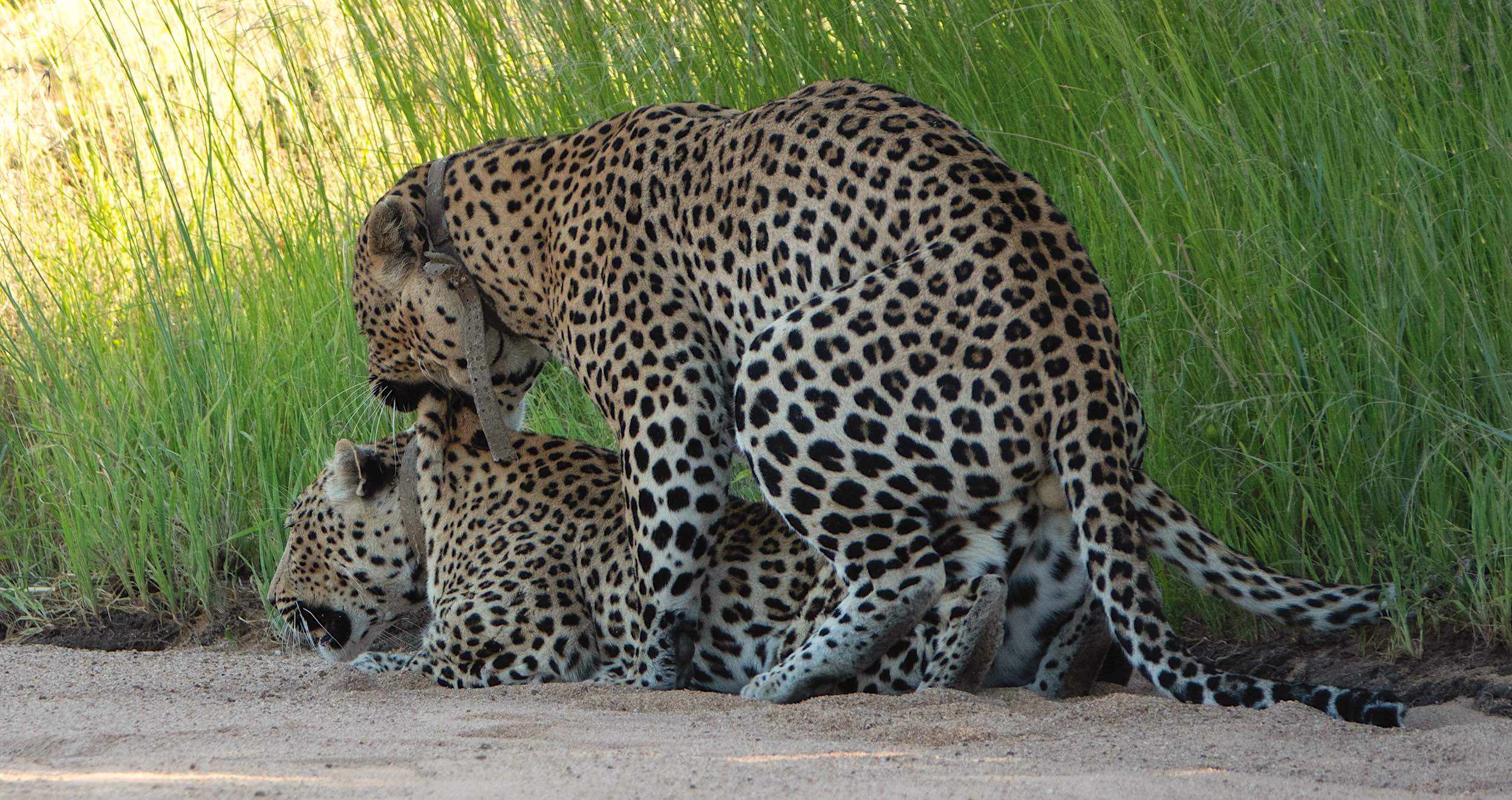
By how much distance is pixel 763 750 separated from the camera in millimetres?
3217

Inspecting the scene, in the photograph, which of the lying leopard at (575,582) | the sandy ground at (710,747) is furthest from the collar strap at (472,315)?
the sandy ground at (710,747)

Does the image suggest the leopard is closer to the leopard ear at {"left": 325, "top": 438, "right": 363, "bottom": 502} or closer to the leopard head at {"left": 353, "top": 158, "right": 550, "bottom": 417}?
the leopard head at {"left": 353, "top": 158, "right": 550, "bottom": 417}

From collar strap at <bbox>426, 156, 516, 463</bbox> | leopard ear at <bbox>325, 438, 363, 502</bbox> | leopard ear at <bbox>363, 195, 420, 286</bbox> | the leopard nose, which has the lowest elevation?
the leopard nose

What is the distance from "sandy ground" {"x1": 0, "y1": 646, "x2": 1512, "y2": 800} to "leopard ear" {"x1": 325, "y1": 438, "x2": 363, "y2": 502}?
3.25ft

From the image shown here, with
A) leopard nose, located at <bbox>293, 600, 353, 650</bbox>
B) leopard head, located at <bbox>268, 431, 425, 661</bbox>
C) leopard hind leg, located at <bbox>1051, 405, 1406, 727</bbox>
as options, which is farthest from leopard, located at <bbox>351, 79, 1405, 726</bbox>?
leopard nose, located at <bbox>293, 600, 353, 650</bbox>

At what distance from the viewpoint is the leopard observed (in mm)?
3934

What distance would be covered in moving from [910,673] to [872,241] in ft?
3.77

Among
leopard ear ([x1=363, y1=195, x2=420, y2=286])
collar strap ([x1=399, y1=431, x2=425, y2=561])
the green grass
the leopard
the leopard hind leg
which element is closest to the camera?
the leopard hind leg

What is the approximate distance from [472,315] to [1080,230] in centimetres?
207

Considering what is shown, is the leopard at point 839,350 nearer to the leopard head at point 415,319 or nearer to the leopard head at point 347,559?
the leopard head at point 415,319

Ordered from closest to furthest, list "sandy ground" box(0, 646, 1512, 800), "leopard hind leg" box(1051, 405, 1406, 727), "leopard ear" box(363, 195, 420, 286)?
"sandy ground" box(0, 646, 1512, 800) < "leopard hind leg" box(1051, 405, 1406, 727) < "leopard ear" box(363, 195, 420, 286)

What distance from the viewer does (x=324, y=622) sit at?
5.35 meters

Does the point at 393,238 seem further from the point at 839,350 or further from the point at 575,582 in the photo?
the point at 839,350

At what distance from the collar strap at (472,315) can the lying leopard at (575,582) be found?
0.17 meters
